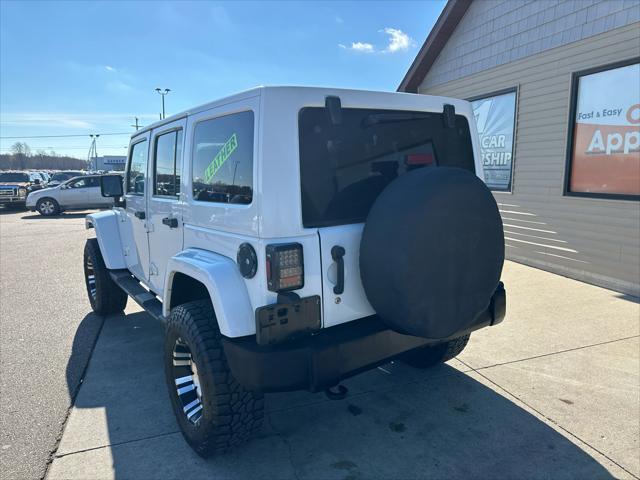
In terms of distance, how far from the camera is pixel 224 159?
2.75 meters

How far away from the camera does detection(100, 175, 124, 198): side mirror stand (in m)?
4.58

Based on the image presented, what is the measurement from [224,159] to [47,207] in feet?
60.6

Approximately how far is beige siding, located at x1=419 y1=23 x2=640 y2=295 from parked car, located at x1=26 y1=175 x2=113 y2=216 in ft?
50.3

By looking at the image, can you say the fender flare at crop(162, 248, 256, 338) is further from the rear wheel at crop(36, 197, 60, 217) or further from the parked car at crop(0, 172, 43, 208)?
the parked car at crop(0, 172, 43, 208)

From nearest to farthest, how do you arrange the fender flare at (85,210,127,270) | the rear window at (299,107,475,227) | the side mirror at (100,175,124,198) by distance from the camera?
the rear window at (299,107,475,227) < the side mirror at (100,175,124,198) < the fender flare at (85,210,127,270)

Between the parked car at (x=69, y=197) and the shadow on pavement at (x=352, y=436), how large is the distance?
16266 millimetres

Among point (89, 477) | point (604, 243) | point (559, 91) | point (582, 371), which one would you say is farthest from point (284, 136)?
point (559, 91)

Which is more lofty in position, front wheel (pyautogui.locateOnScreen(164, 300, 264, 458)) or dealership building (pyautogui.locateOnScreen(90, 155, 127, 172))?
dealership building (pyautogui.locateOnScreen(90, 155, 127, 172))

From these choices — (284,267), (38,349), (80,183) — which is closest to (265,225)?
(284,267)

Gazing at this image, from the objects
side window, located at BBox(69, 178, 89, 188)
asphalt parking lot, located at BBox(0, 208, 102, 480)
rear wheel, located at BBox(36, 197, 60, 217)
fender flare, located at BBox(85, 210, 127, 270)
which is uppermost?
side window, located at BBox(69, 178, 89, 188)

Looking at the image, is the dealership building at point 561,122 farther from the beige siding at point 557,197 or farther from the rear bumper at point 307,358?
the rear bumper at point 307,358

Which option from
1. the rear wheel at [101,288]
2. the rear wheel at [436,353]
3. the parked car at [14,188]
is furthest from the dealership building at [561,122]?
the parked car at [14,188]

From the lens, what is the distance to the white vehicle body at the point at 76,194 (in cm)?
1797

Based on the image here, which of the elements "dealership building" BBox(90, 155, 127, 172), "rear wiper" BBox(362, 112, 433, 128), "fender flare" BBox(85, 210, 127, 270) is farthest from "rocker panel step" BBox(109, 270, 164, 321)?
"dealership building" BBox(90, 155, 127, 172)
